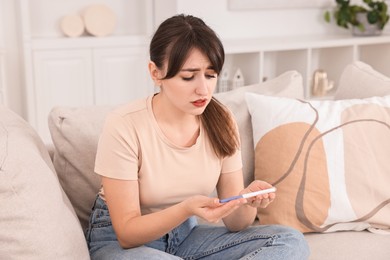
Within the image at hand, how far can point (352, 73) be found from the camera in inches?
95.3

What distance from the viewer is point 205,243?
180cm

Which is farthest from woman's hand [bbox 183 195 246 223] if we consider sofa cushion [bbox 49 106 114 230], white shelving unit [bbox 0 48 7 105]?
white shelving unit [bbox 0 48 7 105]

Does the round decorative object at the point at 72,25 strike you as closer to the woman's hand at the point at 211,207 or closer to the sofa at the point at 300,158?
the sofa at the point at 300,158

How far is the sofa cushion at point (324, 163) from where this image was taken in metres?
2.04

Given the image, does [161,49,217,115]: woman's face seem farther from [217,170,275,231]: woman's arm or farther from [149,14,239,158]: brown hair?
[217,170,275,231]: woman's arm

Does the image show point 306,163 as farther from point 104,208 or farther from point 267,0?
point 267,0

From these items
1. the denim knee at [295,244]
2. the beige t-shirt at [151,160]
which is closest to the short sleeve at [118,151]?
the beige t-shirt at [151,160]

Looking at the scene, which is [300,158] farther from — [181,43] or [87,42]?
[87,42]

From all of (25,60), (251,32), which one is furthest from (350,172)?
(251,32)

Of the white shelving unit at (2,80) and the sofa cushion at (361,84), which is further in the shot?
the white shelving unit at (2,80)

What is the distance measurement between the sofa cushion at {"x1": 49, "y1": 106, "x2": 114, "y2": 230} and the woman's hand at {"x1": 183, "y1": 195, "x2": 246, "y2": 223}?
45 centimetres

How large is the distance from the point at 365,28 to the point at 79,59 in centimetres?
206

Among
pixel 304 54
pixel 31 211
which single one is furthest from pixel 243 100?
pixel 304 54

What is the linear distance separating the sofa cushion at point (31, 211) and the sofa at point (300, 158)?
3 cm
